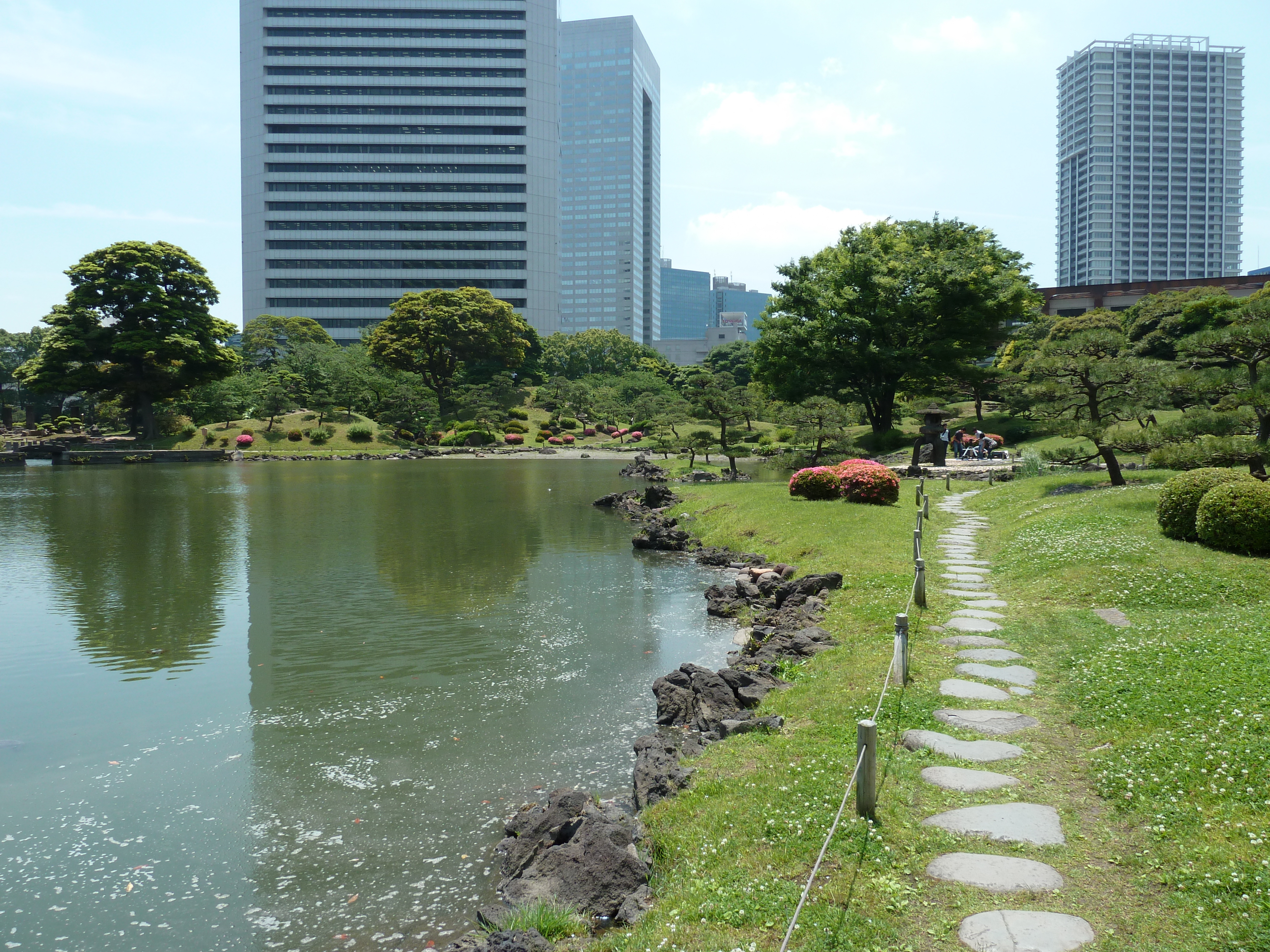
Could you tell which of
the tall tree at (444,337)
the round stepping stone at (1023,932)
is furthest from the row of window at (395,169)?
the round stepping stone at (1023,932)

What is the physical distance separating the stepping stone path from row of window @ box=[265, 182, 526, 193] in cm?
12546

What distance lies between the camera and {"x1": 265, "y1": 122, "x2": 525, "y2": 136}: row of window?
12075 centimetres

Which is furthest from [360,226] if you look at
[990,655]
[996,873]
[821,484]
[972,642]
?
[996,873]

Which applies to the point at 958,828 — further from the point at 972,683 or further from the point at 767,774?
the point at 972,683

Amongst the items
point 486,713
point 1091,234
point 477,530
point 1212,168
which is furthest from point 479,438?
point 1212,168

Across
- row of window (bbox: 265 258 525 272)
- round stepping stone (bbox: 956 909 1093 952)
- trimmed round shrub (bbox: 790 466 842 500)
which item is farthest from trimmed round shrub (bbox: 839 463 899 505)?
row of window (bbox: 265 258 525 272)

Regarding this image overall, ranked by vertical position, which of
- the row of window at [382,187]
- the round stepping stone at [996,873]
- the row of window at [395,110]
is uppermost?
the row of window at [395,110]

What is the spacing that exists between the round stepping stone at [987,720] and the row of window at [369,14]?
140 m

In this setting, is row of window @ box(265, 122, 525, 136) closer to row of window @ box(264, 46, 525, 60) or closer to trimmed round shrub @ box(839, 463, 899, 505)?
row of window @ box(264, 46, 525, 60)

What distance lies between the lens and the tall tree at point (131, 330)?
63.3 m

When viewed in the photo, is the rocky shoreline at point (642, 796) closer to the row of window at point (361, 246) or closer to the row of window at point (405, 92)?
the row of window at point (361, 246)

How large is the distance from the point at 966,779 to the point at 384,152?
133882 millimetres

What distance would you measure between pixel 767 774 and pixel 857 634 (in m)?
5.02

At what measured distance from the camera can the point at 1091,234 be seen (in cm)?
18138
